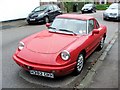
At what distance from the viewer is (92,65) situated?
664cm

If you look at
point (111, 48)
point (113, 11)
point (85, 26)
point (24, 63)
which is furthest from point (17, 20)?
point (24, 63)

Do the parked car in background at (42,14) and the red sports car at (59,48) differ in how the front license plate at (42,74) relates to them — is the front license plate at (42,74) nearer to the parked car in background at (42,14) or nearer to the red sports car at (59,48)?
the red sports car at (59,48)

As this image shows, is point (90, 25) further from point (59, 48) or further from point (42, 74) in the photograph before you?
point (42, 74)

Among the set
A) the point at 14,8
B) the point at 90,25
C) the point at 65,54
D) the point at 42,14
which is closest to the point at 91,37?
the point at 90,25

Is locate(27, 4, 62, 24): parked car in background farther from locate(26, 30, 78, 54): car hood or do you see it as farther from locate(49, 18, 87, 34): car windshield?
locate(26, 30, 78, 54): car hood

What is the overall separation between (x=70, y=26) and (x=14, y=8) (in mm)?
12436

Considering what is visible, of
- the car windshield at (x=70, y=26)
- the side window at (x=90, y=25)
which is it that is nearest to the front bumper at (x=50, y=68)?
the car windshield at (x=70, y=26)

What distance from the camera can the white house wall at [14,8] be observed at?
17000mm

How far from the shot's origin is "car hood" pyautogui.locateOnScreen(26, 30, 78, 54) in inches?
213

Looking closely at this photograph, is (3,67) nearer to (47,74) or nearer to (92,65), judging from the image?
(47,74)

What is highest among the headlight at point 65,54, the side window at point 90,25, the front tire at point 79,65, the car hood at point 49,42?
the side window at point 90,25

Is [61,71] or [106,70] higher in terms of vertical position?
[61,71]

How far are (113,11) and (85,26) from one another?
1342 cm

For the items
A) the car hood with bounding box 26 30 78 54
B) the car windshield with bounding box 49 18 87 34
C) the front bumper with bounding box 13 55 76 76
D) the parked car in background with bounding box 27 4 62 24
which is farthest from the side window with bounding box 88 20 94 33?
the parked car in background with bounding box 27 4 62 24
